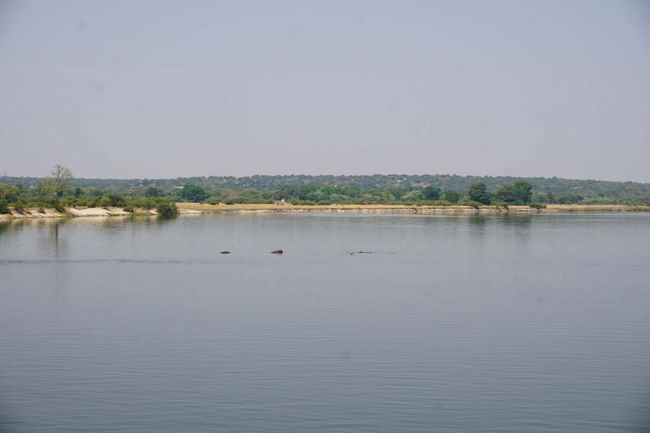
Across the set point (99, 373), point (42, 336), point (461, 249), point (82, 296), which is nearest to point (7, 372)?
point (99, 373)

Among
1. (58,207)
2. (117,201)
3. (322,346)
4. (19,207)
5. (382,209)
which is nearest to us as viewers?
(322,346)

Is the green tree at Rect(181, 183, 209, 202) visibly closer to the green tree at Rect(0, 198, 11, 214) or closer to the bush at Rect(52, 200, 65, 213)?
the bush at Rect(52, 200, 65, 213)

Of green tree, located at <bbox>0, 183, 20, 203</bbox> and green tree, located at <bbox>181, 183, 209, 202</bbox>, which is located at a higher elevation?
green tree, located at <bbox>0, 183, 20, 203</bbox>

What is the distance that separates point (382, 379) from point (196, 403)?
15.2 feet

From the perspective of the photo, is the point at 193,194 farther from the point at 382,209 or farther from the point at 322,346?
the point at 322,346

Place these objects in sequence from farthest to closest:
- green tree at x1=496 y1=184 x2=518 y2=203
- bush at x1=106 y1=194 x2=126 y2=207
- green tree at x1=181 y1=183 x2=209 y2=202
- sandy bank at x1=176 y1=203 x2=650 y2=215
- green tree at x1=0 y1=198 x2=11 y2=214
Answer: green tree at x1=181 y1=183 x2=209 y2=202 < green tree at x1=496 y1=184 x2=518 y2=203 < sandy bank at x1=176 y1=203 x2=650 y2=215 < bush at x1=106 y1=194 x2=126 y2=207 < green tree at x1=0 y1=198 x2=11 y2=214

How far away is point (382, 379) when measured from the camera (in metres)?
22.2

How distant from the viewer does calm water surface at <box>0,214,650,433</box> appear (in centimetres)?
1944

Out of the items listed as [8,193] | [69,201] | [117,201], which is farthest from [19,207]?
[117,201]

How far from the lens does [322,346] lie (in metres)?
26.0

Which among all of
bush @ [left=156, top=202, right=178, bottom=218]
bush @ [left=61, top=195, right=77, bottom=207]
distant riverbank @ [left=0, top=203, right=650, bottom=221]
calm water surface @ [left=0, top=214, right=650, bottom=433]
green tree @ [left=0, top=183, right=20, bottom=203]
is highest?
green tree @ [left=0, top=183, right=20, bottom=203]

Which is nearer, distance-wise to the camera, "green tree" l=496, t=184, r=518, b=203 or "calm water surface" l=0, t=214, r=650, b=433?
"calm water surface" l=0, t=214, r=650, b=433

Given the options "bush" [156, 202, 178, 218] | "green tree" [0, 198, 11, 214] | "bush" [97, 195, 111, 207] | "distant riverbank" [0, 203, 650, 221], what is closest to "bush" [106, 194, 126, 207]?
"bush" [97, 195, 111, 207]

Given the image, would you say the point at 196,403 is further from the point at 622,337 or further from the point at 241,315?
the point at 622,337
